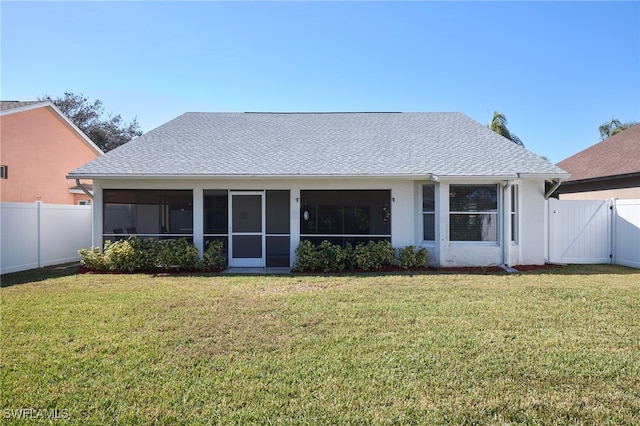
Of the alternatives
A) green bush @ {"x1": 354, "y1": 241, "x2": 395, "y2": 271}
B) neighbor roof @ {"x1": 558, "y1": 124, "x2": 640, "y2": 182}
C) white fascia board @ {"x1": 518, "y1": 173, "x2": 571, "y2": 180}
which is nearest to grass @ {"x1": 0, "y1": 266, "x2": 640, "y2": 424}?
green bush @ {"x1": 354, "y1": 241, "x2": 395, "y2": 271}

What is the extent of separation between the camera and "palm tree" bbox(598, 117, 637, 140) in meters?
31.4

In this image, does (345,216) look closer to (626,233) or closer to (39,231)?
(626,233)

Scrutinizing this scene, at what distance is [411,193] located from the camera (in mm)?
12086

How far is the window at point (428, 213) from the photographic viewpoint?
464 inches

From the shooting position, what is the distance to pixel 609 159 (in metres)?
16.3

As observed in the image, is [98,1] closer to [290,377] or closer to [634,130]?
[290,377]

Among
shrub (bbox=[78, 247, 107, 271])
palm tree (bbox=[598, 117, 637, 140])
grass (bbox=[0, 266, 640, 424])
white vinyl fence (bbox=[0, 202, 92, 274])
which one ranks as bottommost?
grass (bbox=[0, 266, 640, 424])

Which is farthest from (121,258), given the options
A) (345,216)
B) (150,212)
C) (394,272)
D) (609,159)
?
(609,159)

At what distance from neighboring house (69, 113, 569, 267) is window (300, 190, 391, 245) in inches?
1.3

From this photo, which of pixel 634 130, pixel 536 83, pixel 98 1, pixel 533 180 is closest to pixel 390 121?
pixel 533 180

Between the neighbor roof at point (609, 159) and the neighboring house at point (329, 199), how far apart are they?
4.94 metres

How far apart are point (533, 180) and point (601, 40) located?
6698 millimetres

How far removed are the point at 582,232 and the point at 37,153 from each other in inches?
917

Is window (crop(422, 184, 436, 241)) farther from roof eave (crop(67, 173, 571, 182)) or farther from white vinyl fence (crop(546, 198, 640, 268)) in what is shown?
white vinyl fence (crop(546, 198, 640, 268))
